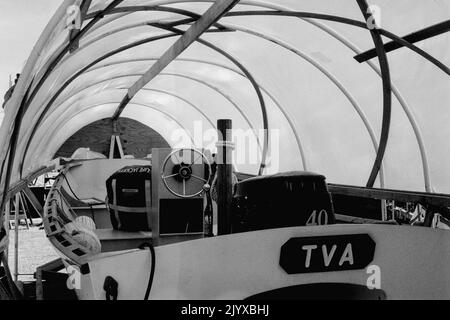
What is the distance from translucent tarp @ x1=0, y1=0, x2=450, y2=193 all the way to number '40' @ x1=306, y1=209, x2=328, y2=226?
2348 millimetres

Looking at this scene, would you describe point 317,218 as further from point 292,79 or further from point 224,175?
point 292,79

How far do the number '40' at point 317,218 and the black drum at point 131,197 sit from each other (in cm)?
349

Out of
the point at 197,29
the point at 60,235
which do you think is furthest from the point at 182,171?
the point at 197,29

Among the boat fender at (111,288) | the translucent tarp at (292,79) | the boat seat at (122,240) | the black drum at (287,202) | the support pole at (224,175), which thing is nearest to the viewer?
the boat fender at (111,288)

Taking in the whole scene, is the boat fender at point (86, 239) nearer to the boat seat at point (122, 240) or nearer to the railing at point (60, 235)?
the railing at point (60, 235)

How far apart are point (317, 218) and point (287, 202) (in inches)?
7.8

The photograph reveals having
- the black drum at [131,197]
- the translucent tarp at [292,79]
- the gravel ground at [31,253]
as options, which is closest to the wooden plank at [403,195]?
the translucent tarp at [292,79]

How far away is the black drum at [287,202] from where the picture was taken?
259 cm

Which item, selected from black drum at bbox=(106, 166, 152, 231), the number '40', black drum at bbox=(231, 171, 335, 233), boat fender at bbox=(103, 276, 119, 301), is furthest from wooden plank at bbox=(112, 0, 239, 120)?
boat fender at bbox=(103, 276, 119, 301)

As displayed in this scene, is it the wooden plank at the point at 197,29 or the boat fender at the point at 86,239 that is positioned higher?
the wooden plank at the point at 197,29

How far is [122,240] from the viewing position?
5430 mm

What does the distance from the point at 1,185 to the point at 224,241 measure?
6.52 feet

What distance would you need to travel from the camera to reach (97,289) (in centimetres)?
236
